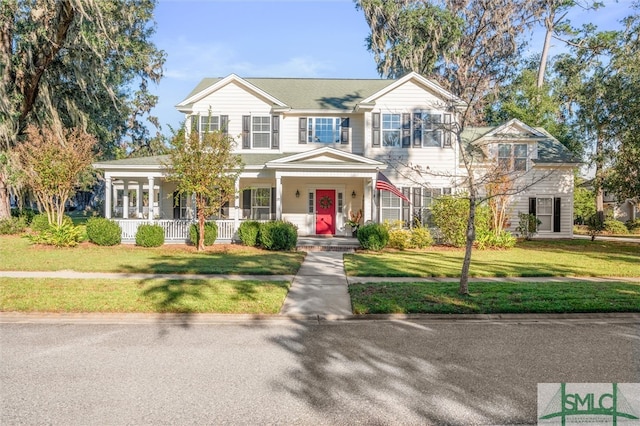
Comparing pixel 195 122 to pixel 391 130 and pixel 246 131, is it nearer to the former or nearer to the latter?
pixel 246 131

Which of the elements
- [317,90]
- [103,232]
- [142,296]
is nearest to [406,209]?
[317,90]

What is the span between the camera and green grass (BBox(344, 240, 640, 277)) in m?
11.1

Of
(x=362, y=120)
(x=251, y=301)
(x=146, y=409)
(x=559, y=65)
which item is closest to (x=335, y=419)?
(x=146, y=409)

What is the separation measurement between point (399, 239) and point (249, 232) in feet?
19.7

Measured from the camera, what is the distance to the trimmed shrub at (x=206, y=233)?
53.8 feet

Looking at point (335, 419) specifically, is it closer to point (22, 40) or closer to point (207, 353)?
point (207, 353)

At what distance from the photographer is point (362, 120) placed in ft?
66.0

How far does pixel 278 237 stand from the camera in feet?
51.3

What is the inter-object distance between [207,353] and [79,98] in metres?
24.1

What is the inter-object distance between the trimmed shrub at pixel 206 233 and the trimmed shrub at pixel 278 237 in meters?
2.18

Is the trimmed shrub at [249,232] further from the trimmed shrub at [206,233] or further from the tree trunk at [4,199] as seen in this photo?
the tree trunk at [4,199]

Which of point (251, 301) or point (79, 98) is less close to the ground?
point (79, 98)

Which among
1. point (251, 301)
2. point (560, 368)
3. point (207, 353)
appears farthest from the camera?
point (251, 301)

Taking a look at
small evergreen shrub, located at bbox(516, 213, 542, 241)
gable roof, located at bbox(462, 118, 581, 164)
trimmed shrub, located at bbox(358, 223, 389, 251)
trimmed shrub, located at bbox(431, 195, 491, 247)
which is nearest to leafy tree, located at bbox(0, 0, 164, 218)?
trimmed shrub, located at bbox(358, 223, 389, 251)
